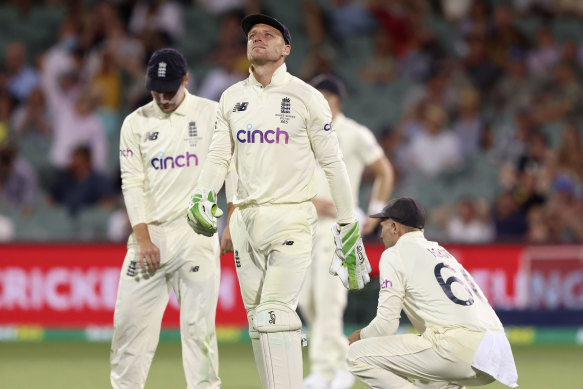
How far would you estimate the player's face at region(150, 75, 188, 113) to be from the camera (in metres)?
6.75

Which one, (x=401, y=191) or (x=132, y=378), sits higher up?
(x=401, y=191)

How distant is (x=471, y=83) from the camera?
49.2 feet

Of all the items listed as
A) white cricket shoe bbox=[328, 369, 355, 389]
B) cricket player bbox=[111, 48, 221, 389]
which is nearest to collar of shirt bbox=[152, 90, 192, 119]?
cricket player bbox=[111, 48, 221, 389]

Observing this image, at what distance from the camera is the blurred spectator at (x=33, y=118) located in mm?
14984

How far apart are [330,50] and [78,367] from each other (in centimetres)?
756

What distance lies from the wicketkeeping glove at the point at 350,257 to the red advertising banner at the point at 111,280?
5.40m

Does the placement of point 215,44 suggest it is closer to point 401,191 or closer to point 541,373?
point 401,191

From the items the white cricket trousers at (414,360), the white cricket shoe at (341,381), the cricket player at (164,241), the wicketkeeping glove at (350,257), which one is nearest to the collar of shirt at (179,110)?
the cricket player at (164,241)

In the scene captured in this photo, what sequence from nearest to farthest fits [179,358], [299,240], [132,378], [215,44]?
[299,240] < [132,378] < [179,358] < [215,44]

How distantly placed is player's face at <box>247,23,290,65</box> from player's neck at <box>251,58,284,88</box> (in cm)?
3

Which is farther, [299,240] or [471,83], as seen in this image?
[471,83]

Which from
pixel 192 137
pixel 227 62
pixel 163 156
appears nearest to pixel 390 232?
pixel 192 137

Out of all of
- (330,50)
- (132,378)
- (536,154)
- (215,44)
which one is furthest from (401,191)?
(132,378)

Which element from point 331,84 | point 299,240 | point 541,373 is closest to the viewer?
point 299,240
